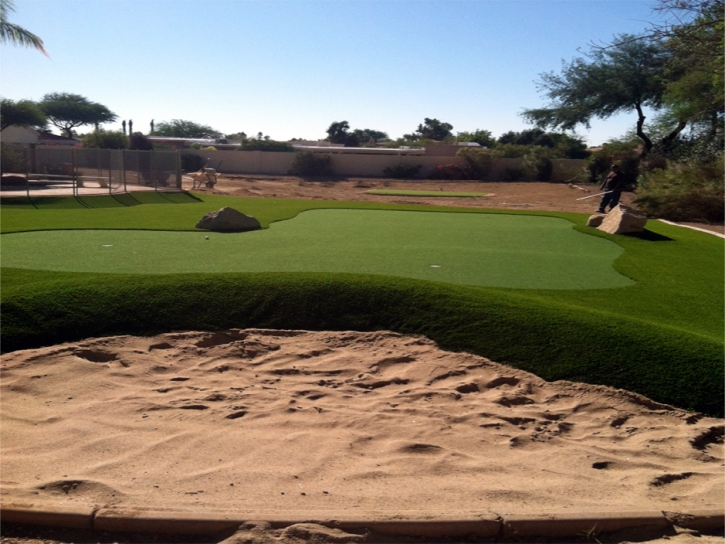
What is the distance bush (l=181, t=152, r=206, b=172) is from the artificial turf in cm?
4405

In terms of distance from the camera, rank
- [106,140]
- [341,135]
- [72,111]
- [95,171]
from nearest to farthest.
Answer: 1. [95,171]
2. [106,140]
3. [72,111]
4. [341,135]

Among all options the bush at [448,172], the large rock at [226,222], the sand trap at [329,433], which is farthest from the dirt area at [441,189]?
the sand trap at [329,433]

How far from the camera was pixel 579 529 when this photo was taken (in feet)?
13.6

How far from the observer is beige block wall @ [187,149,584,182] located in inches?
2079

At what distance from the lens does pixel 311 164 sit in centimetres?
5341

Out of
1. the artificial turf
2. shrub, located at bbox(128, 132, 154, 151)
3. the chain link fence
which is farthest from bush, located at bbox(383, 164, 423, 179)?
the artificial turf

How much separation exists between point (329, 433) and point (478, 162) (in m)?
47.7

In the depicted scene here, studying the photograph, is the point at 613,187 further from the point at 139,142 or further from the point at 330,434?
the point at 139,142

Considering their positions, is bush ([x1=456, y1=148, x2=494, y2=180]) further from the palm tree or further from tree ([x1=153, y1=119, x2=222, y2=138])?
tree ([x1=153, y1=119, x2=222, y2=138])

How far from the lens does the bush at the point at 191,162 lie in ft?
172

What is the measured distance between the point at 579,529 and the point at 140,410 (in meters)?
3.51

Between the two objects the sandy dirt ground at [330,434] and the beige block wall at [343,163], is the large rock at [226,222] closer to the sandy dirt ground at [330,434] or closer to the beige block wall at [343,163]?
the sandy dirt ground at [330,434]

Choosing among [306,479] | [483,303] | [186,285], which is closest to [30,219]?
[186,285]

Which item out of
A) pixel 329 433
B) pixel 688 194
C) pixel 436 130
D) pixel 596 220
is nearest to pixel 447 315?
pixel 329 433
